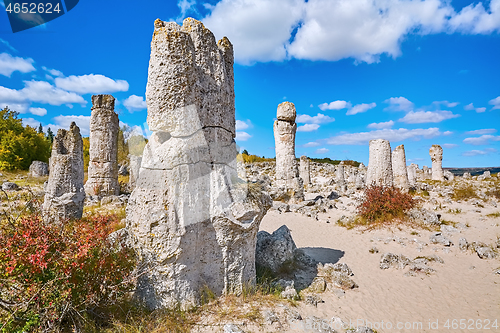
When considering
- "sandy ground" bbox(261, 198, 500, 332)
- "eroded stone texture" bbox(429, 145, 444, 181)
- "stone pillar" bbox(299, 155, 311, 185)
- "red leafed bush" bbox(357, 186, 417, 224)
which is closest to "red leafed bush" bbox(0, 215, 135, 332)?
"sandy ground" bbox(261, 198, 500, 332)

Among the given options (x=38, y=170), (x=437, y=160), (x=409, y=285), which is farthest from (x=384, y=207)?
(x=38, y=170)

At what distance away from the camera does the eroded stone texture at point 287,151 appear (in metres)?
13.4

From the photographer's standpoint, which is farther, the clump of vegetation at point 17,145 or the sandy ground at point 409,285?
the clump of vegetation at point 17,145

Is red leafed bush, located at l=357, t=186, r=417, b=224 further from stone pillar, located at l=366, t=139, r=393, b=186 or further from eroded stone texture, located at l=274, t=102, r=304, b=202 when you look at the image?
eroded stone texture, located at l=274, t=102, r=304, b=202

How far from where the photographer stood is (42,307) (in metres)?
2.82

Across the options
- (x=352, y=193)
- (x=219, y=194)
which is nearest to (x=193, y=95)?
(x=219, y=194)

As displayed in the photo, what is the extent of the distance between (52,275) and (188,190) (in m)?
1.69

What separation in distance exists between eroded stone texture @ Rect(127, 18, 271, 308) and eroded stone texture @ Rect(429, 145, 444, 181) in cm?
2156

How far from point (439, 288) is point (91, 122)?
1400 cm

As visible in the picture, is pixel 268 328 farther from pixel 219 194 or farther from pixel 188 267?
pixel 219 194

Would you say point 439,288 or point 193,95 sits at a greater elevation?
point 193,95

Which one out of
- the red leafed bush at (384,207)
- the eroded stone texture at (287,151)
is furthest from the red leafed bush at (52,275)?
the eroded stone texture at (287,151)

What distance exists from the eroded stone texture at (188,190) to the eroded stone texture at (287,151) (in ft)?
31.0

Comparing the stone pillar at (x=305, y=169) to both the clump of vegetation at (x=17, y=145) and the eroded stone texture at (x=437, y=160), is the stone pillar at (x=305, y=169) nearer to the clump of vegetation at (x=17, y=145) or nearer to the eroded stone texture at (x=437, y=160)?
the eroded stone texture at (x=437, y=160)
